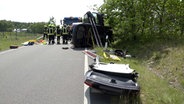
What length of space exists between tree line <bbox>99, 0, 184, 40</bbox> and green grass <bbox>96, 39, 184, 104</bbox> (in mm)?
1227

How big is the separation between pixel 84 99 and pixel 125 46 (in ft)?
39.7

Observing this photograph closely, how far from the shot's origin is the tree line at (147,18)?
17.0 metres

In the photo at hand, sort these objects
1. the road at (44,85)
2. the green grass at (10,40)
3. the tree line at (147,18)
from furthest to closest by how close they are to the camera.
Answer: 1. the green grass at (10,40)
2. the tree line at (147,18)
3. the road at (44,85)

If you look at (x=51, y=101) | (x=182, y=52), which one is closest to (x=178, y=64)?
(x=182, y=52)

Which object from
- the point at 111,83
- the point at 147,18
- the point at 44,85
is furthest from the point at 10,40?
the point at 111,83

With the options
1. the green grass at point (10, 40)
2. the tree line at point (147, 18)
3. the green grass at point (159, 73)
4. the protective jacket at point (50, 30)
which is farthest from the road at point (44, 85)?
the protective jacket at point (50, 30)

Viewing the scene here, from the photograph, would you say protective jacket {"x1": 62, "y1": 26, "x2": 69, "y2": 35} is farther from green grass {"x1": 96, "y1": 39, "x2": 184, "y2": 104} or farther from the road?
the road

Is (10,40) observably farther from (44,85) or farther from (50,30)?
(44,85)

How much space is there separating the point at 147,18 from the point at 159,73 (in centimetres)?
791

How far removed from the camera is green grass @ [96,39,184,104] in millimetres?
6473

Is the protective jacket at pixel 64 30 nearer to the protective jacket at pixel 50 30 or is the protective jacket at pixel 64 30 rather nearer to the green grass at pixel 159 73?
the protective jacket at pixel 50 30

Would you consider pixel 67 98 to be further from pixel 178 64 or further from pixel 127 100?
pixel 178 64

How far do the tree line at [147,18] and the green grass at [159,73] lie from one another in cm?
123

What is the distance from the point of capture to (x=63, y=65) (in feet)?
35.8
